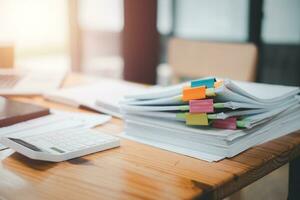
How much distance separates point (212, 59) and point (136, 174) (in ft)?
3.91

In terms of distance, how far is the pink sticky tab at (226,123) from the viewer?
2.55ft

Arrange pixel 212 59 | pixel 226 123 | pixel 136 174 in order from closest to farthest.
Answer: pixel 136 174 → pixel 226 123 → pixel 212 59

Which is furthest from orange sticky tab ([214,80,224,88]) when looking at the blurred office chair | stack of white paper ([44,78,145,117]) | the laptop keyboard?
the blurred office chair

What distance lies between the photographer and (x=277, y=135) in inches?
34.6

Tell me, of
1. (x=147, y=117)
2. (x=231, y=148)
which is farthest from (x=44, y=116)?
(x=231, y=148)

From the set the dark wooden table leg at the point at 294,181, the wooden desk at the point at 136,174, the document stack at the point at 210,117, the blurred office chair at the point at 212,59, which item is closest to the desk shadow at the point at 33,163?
the wooden desk at the point at 136,174

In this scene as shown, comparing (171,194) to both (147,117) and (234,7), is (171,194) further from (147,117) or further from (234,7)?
(234,7)

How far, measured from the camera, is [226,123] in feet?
2.57

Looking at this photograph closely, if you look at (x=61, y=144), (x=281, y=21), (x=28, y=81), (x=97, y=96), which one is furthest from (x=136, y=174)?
(x=281, y=21)

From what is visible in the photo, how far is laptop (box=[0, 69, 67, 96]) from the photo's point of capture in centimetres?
131

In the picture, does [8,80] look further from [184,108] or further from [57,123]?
[184,108]

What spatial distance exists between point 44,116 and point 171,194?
508 millimetres

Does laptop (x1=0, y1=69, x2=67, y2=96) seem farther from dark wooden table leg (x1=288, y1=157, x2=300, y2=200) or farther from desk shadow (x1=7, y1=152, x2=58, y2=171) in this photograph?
dark wooden table leg (x1=288, y1=157, x2=300, y2=200)

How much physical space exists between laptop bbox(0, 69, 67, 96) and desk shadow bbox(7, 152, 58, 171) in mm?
A: 560
